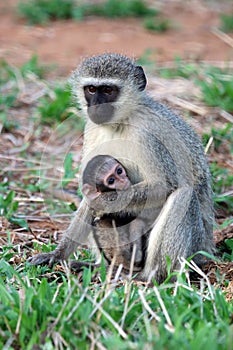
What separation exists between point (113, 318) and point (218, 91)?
500 cm

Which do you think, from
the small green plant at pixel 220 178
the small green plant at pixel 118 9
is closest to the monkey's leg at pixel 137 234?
the small green plant at pixel 220 178

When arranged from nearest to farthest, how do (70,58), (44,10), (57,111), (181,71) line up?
(57,111), (181,71), (70,58), (44,10)

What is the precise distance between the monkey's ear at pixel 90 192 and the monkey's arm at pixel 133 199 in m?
0.02

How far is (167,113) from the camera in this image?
5.68m

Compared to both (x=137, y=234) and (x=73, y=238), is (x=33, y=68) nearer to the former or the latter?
(x=73, y=238)

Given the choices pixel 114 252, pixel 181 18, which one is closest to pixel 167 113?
pixel 114 252

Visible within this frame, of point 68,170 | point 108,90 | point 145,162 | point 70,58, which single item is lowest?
point 70,58

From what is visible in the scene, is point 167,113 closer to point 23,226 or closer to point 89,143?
point 89,143

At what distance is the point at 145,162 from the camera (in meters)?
5.34

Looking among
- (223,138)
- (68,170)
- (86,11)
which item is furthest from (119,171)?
(86,11)

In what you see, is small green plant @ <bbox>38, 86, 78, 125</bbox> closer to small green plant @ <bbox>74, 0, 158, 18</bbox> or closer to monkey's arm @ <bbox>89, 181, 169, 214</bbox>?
monkey's arm @ <bbox>89, 181, 169, 214</bbox>

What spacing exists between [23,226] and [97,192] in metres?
1.00

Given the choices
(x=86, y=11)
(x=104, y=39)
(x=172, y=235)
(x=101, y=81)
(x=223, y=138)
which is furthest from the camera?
(x=86, y=11)

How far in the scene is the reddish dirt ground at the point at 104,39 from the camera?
36.1 feet
